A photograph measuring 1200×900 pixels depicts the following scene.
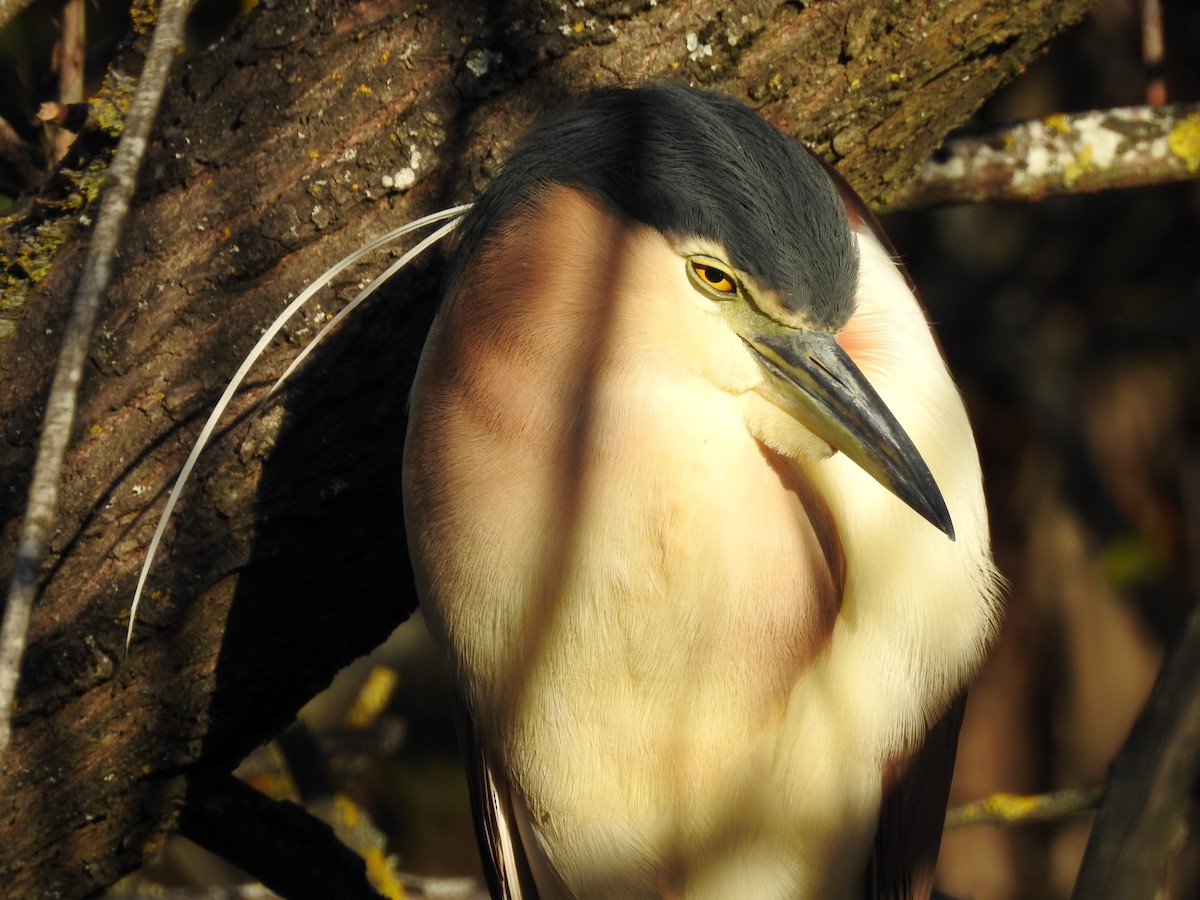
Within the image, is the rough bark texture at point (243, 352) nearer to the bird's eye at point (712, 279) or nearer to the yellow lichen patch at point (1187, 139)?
the bird's eye at point (712, 279)

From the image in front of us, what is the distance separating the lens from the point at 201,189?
1535mm

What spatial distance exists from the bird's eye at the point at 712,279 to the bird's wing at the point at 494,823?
67cm

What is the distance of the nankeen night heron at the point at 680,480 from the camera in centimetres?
131

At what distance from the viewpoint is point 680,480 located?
4.31 ft

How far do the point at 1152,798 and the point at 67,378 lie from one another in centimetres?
76

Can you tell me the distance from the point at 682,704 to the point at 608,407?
364 mm

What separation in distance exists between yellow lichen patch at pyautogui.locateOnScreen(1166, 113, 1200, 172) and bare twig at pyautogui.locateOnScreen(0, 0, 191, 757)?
66.6 inches

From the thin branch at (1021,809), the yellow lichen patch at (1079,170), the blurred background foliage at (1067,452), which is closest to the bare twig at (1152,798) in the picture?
→ the thin branch at (1021,809)

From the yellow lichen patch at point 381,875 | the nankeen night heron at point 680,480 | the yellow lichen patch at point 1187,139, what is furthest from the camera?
the yellow lichen patch at point 381,875

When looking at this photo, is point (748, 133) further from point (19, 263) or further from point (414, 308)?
point (19, 263)

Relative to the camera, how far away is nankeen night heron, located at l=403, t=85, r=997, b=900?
1.31 meters

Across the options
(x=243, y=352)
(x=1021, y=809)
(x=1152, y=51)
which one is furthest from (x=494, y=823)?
(x=1152, y=51)

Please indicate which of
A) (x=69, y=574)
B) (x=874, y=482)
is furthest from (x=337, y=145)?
(x=874, y=482)

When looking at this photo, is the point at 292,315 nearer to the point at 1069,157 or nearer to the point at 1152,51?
the point at 1069,157
